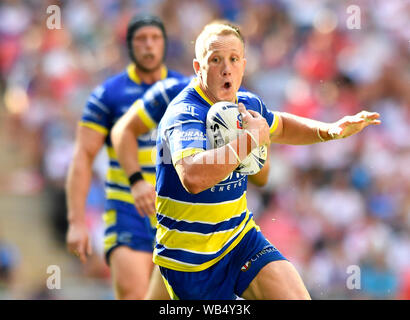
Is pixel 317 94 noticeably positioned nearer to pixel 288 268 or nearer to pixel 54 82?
pixel 54 82

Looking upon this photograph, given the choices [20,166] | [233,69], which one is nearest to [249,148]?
[233,69]

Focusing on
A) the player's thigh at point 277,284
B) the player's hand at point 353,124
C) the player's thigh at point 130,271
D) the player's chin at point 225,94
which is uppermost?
the player's chin at point 225,94

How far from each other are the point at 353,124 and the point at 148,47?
2.41 m

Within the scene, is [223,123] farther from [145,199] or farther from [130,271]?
[130,271]

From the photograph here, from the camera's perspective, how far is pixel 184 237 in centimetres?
469

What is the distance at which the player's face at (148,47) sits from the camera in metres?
6.67

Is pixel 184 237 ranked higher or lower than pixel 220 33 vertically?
lower

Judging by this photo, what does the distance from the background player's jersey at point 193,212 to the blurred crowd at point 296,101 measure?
484cm

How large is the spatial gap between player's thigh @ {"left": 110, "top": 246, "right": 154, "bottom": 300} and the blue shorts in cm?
154

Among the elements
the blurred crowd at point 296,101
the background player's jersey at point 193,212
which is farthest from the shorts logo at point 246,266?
the blurred crowd at point 296,101

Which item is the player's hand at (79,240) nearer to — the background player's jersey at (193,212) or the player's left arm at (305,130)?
the background player's jersey at (193,212)

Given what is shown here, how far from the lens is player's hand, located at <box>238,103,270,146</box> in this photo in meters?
4.26

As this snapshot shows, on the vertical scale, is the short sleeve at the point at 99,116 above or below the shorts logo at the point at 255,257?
above

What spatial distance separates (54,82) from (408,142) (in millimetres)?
4962
